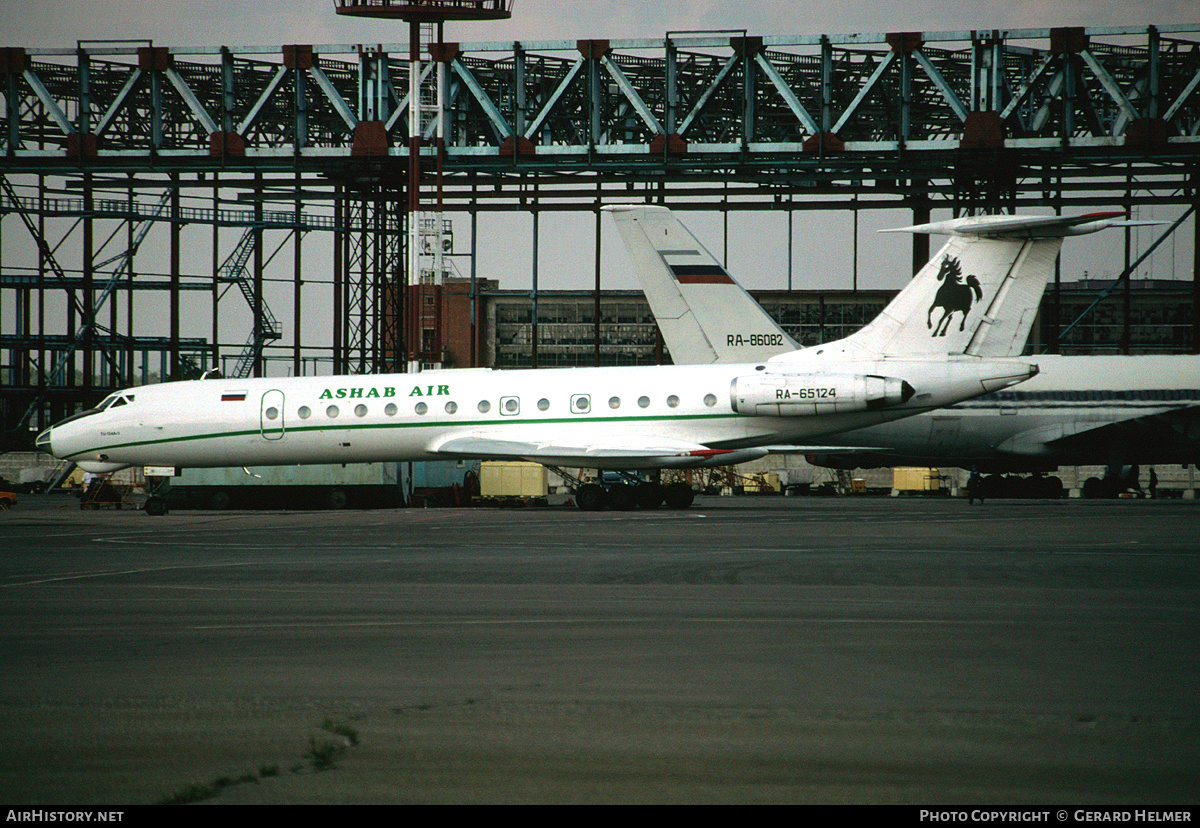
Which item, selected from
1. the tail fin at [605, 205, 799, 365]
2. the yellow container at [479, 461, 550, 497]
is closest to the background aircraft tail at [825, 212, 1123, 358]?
the tail fin at [605, 205, 799, 365]

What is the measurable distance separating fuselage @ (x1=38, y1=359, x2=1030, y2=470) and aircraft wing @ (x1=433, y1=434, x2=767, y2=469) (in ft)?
0.17

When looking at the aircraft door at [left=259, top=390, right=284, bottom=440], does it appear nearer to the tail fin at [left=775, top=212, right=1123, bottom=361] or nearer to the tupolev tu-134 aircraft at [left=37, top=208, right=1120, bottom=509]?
the tupolev tu-134 aircraft at [left=37, top=208, right=1120, bottom=509]

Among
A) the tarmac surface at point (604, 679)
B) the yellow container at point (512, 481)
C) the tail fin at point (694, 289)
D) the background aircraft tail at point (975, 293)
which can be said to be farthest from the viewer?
the tail fin at point (694, 289)

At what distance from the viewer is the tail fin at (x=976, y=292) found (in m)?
27.4

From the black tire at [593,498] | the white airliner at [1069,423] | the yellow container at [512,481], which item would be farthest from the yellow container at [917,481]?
the black tire at [593,498]

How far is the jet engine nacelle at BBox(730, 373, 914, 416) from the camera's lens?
27594 mm

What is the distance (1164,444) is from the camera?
35.9m

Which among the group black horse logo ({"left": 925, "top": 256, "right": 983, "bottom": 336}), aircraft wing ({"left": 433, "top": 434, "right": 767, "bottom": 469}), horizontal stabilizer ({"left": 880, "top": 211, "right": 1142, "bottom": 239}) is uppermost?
horizontal stabilizer ({"left": 880, "top": 211, "right": 1142, "bottom": 239})

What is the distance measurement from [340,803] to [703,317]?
35113mm

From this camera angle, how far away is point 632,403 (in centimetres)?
2888

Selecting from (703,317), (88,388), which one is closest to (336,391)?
(703,317)

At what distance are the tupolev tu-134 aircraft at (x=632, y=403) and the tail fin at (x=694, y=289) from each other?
900 cm

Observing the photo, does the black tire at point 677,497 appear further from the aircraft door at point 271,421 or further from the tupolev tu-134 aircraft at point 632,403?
the aircraft door at point 271,421

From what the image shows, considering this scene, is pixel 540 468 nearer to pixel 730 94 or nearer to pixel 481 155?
pixel 481 155
